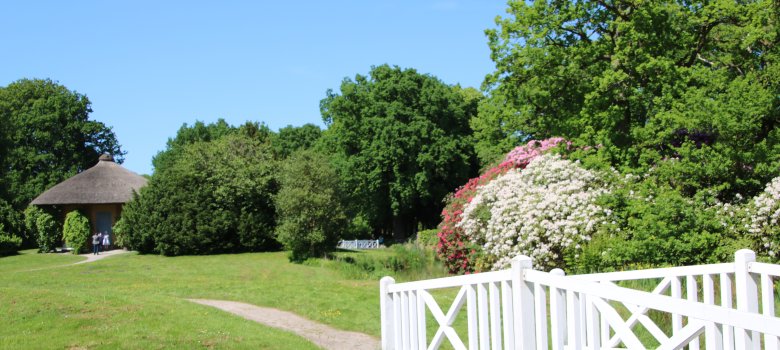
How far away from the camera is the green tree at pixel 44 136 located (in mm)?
54625

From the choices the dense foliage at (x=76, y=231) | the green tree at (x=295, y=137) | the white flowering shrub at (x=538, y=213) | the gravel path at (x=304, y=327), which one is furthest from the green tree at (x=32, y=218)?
the white flowering shrub at (x=538, y=213)

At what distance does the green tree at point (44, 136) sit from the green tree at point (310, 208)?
31.9 metres

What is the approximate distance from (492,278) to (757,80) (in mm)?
16221

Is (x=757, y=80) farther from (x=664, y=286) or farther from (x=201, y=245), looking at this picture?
(x=201, y=245)

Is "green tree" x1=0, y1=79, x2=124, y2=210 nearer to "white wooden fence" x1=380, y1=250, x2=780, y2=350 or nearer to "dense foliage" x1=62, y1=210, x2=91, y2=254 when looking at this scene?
"dense foliage" x1=62, y1=210, x2=91, y2=254

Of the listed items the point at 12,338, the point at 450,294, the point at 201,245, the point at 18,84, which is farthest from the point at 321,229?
the point at 18,84

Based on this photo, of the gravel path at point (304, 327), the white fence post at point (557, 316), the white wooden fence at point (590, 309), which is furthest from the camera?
the gravel path at point (304, 327)

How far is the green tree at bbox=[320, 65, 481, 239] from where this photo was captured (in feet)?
145

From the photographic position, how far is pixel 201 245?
3581 centimetres

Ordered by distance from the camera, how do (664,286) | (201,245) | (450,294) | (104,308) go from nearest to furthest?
1. (664,286)
2. (104,308)
3. (450,294)
4. (201,245)

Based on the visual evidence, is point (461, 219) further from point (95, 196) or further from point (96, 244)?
point (95, 196)

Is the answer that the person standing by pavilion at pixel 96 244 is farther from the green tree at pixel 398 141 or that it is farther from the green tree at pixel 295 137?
the green tree at pixel 295 137

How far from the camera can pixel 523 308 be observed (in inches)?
189

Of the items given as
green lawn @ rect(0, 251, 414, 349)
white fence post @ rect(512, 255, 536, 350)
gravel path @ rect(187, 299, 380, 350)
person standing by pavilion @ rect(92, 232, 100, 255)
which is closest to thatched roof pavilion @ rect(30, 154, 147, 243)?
person standing by pavilion @ rect(92, 232, 100, 255)
